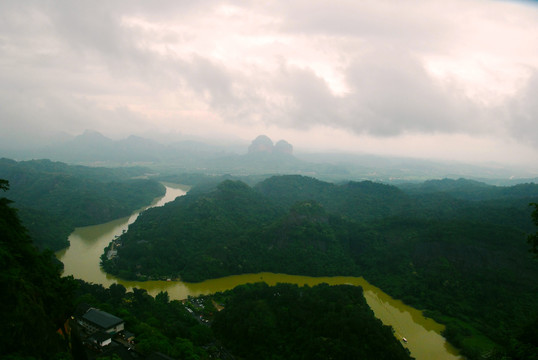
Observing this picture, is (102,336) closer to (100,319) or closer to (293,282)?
(100,319)

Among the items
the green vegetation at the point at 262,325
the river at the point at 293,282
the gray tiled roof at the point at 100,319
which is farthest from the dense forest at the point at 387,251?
the gray tiled roof at the point at 100,319

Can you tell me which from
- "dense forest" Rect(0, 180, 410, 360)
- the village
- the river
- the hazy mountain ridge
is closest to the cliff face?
the hazy mountain ridge

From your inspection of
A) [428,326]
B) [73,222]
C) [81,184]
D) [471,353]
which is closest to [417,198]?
[428,326]

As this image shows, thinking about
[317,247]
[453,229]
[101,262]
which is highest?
[453,229]

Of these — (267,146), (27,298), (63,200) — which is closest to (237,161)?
(267,146)

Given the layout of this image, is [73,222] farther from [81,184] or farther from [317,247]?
[317,247]
